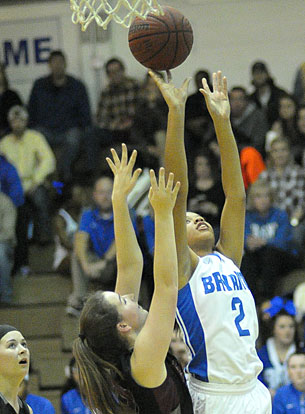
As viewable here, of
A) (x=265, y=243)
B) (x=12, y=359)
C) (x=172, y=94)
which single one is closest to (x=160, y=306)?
(x=172, y=94)

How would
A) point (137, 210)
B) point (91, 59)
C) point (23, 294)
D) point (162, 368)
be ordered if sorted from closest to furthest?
point (162, 368), point (137, 210), point (23, 294), point (91, 59)

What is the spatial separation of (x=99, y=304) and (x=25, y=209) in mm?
5676

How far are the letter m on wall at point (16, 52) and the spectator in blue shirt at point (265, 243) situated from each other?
4.46 metres

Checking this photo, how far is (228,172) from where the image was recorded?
4.12 meters

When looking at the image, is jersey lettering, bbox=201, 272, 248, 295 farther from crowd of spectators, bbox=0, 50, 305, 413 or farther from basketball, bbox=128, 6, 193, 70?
crowd of spectators, bbox=0, 50, 305, 413

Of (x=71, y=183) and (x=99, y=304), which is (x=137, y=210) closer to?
(x=71, y=183)

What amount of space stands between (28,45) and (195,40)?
7.20 ft

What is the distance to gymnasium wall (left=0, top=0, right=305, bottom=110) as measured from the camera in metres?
10.8

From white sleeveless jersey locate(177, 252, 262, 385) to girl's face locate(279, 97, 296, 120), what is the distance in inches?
209

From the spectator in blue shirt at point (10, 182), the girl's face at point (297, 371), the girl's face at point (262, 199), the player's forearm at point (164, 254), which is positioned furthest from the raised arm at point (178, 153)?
the spectator in blue shirt at point (10, 182)

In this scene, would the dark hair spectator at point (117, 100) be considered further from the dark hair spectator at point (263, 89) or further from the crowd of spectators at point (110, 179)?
the dark hair spectator at point (263, 89)

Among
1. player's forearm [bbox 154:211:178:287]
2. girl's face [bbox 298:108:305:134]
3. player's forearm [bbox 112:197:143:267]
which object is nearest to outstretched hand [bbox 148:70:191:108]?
player's forearm [bbox 112:197:143:267]

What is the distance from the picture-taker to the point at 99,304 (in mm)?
3488

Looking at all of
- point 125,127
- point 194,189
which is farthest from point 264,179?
point 125,127
